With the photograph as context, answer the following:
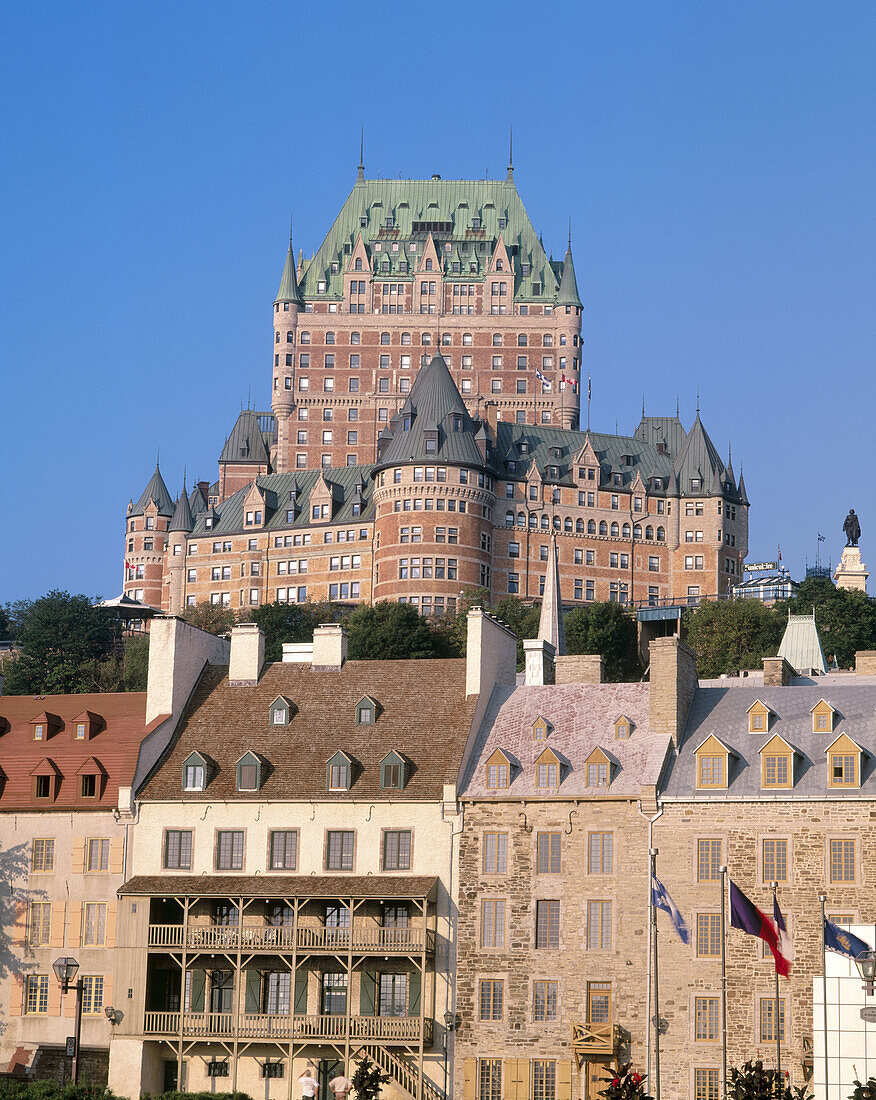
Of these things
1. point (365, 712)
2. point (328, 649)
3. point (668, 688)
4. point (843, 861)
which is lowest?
point (843, 861)

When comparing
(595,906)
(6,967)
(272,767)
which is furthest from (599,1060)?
(6,967)

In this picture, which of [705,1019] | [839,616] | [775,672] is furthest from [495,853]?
[839,616]

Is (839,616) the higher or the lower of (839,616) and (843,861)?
the higher

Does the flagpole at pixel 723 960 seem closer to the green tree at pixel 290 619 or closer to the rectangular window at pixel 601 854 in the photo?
the rectangular window at pixel 601 854

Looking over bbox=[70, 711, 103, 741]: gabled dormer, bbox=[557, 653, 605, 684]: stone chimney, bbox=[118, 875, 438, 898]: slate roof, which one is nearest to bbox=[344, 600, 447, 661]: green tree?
bbox=[557, 653, 605, 684]: stone chimney

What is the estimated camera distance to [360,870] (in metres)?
63.1

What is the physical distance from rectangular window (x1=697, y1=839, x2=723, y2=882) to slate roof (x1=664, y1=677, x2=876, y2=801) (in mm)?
1420

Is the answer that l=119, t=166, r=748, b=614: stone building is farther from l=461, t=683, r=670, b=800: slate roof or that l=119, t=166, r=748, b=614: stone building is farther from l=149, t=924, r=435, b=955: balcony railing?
l=149, t=924, r=435, b=955: balcony railing

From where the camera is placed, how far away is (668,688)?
6412 centimetres

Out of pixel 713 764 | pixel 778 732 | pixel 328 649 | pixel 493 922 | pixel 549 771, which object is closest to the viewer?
pixel 713 764

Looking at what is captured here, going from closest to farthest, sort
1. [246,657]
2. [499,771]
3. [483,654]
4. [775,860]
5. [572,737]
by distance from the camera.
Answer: [775,860], [499,771], [572,737], [483,654], [246,657]

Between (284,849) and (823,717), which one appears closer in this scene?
(823,717)

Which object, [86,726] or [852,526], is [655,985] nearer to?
[86,726]

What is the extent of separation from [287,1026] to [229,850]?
6144 millimetres
